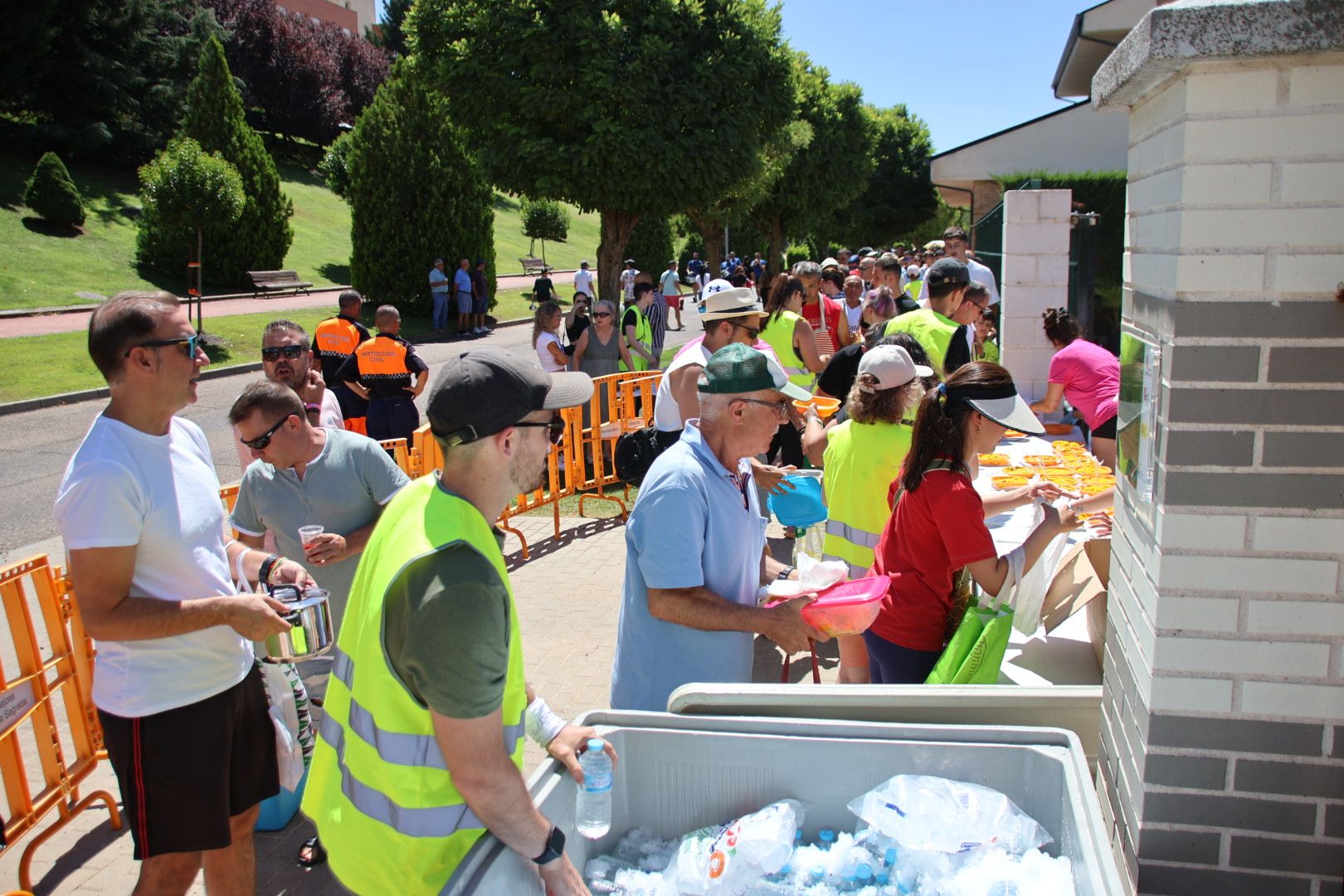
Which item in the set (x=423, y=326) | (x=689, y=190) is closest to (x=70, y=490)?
(x=689, y=190)

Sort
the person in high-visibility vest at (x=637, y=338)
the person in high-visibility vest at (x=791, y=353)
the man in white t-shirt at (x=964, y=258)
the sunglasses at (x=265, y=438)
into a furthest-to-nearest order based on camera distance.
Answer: the person in high-visibility vest at (x=637, y=338), the man in white t-shirt at (x=964, y=258), the person in high-visibility vest at (x=791, y=353), the sunglasses at (x=265, y=438)

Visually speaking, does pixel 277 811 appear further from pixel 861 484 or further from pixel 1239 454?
pixel 1239 454

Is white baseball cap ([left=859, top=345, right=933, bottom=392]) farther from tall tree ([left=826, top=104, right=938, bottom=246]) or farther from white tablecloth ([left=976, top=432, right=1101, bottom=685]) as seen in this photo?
tall tree ([left=826, top=104, right=938, bottom=246])

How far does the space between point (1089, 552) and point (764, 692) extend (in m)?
1.91

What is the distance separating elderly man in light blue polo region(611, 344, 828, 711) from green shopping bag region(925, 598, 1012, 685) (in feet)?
1.56

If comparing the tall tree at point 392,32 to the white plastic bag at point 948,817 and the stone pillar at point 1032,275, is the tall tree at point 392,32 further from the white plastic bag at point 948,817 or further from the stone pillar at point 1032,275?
the white plastic bag at point 948,817

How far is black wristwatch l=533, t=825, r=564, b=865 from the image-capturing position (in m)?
1.97

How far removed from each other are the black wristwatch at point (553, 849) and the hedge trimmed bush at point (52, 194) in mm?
32863

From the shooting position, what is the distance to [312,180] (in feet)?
156

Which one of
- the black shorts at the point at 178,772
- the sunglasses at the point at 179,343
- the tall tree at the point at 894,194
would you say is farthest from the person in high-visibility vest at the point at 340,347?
the tall tree at the point at 894,194

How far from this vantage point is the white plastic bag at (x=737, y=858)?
214cm

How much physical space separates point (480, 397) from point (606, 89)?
17.1 meters

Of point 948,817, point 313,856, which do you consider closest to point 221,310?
point 313,856

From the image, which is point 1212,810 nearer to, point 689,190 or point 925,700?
point 925,700
